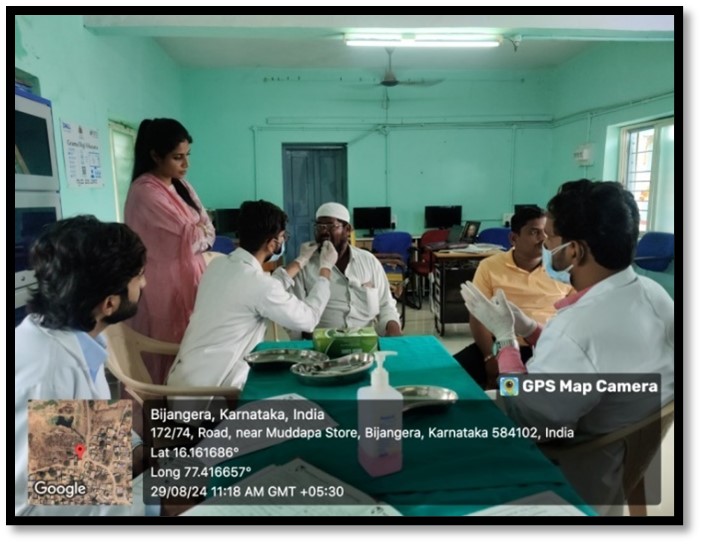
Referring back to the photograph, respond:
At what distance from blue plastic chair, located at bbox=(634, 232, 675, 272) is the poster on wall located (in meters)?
1.28

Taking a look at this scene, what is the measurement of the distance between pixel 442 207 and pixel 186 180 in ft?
3.18

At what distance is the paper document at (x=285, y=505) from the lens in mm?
739

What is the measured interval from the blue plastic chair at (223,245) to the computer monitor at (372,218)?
1.58 feet

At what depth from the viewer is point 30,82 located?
0.90m

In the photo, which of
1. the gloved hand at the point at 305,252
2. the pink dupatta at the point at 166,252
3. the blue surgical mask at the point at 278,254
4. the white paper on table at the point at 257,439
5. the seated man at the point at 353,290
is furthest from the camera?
the seated man at the point at 353,290

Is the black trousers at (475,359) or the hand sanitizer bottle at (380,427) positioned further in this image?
the black trousers at (475,359)

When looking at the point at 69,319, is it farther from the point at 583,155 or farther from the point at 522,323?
the point at 583,155

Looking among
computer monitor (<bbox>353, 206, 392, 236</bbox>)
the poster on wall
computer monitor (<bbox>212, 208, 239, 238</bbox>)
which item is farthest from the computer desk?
the poster on wall

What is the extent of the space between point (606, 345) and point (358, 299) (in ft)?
3.81

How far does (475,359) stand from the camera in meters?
1.27

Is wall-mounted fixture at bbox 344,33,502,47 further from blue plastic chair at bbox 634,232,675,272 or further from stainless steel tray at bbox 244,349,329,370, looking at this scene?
stainless steel tray at bbox 244,349,329,370

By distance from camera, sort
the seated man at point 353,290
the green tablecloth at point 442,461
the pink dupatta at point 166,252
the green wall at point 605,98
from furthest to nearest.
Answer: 1. the seated man at point 353,290
2. the pink dupatta at point 166,252
3. the green wall at point 605,98
4. the green tablecloth at point 442,461

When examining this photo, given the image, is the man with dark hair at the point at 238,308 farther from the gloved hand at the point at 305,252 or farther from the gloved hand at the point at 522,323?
the gloved hand at the point at 522,323

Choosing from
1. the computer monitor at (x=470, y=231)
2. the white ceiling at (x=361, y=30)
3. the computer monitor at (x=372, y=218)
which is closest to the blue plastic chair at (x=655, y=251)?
the white ceiling at (x=361, y=30)
